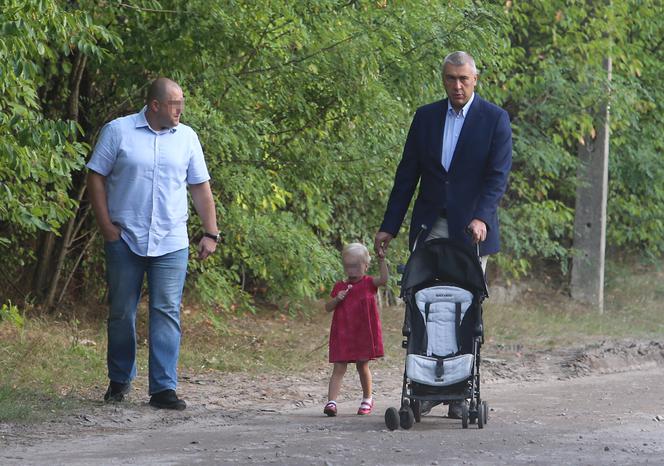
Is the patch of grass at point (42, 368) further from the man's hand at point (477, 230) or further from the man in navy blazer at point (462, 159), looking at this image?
the man's hand at point (477, 230)

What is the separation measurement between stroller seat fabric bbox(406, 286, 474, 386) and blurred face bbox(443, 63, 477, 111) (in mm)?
1181

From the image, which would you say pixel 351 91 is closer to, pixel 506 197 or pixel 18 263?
pixel 18 263

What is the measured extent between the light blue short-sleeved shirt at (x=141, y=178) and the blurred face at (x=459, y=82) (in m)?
1.80

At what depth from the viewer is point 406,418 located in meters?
7.46

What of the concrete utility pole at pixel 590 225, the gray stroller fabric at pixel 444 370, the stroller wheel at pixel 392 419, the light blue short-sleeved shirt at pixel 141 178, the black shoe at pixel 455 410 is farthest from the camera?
the concrete utility pole at pixel 590 225

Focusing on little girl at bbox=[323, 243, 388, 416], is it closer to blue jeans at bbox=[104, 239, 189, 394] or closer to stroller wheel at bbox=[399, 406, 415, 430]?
stroller wheel at bbox=[399, 406, 415, 430]

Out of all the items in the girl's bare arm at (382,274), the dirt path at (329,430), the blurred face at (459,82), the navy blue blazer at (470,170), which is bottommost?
the dirt path at (329,430)

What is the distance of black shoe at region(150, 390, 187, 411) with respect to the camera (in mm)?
8234

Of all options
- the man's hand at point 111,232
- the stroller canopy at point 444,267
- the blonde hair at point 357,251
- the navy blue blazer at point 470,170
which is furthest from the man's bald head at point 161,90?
the stroller canopy at point 444,267

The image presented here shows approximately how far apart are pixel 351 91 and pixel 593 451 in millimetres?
4894

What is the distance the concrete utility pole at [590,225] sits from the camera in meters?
18.7

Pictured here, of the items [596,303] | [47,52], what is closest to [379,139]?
[47,52]

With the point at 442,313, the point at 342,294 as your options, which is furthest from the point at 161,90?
the point at 442,313

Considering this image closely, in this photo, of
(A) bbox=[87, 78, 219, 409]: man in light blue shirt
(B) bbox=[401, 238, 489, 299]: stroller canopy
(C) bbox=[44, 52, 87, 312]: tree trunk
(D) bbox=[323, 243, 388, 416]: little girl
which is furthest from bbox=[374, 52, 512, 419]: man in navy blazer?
(C) bbox=[44, 52, 87, 312]: tree trunk
